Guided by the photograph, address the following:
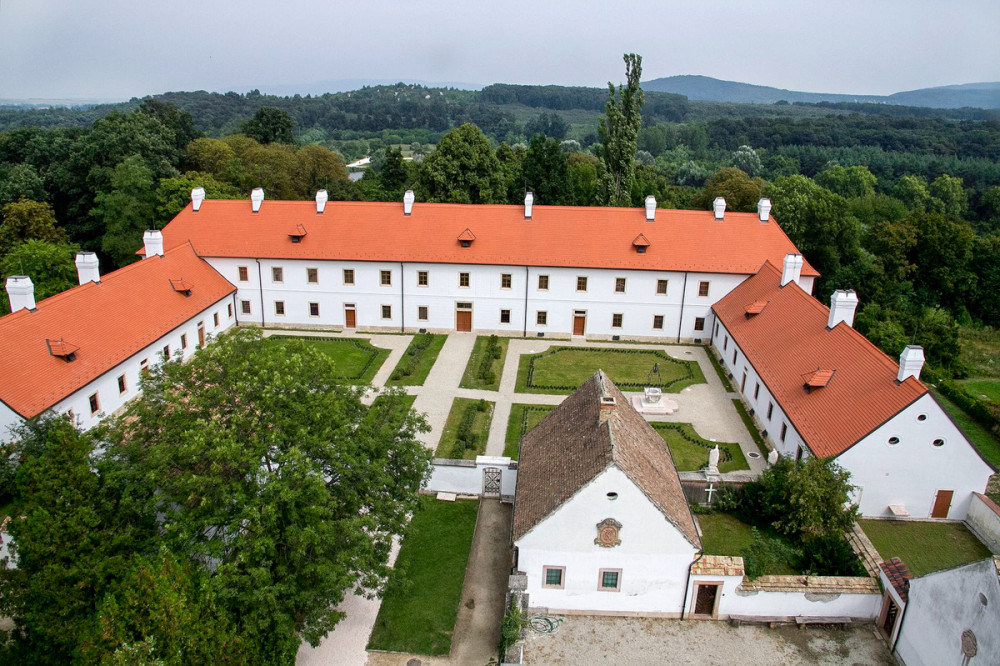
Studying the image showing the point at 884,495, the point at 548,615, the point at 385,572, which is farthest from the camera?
the point at 884,495

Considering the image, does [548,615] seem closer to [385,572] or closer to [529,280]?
[385,572]

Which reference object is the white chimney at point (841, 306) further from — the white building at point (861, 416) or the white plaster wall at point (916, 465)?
the white plaster wall at point (916, 465)

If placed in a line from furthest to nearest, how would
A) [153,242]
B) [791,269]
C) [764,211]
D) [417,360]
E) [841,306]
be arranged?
[764,211], [153,242], [417,360], [791,269], [841,306]

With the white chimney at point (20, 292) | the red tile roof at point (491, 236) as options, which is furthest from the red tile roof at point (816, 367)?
the white chimney at point (20, 292)

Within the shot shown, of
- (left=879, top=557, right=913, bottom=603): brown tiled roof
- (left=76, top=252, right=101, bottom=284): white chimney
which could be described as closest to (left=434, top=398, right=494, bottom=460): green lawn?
(left=879, top=557, right=913, bottom=603): brown tiled roof

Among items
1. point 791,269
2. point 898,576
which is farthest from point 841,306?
point 898,576

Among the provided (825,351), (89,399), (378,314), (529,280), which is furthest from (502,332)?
(89,399)

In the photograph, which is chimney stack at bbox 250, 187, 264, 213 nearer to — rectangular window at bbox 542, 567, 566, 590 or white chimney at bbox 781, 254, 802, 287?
white chimney at bbox 781, 254, 802, 287

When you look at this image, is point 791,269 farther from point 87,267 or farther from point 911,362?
point 87,267
